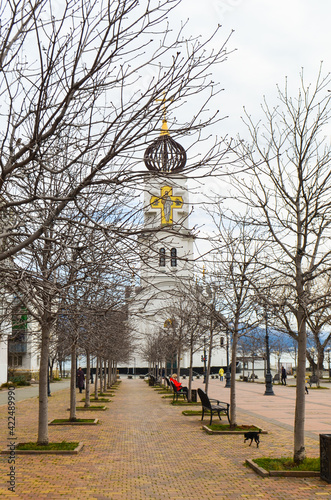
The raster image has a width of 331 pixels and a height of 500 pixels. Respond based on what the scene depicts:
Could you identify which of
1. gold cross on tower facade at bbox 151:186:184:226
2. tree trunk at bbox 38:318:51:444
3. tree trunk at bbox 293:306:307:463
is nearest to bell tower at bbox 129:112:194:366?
gold cross on tower facade at bbox 151:186:184:226

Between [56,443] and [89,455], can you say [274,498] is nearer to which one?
[89,455]

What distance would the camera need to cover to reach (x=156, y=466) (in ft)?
35.0

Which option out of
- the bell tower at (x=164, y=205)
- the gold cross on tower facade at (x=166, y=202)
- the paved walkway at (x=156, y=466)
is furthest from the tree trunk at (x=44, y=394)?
the bell tower at (x=164, y=205)

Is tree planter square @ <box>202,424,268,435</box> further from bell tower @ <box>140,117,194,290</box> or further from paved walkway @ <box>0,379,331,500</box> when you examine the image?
bell tower @ <box>140,117,194,290</box>

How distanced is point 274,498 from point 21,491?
12.2 feet

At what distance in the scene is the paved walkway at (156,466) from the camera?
847 cm

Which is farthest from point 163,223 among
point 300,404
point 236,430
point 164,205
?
point 236,430

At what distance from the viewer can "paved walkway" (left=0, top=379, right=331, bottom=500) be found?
8.47m

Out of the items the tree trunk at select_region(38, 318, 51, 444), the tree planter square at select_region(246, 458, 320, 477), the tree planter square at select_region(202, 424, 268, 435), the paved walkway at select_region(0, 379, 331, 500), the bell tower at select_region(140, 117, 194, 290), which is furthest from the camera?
the tree planter square at select_region(202, 424, 268, 435)

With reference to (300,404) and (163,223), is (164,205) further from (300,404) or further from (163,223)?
(300,404)

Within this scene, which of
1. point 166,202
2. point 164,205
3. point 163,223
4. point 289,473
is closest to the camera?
point 164,205

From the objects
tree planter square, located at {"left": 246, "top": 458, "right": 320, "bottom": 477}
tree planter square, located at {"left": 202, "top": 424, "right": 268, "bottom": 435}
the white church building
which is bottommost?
tree planter square, located at {"left": 202, "top": 424, "right": 268, "bottom": 435}

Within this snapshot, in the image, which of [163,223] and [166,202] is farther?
[166,202]

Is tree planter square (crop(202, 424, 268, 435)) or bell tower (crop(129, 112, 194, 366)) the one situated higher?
bell tower (crop(129, 112, 194, 366))
